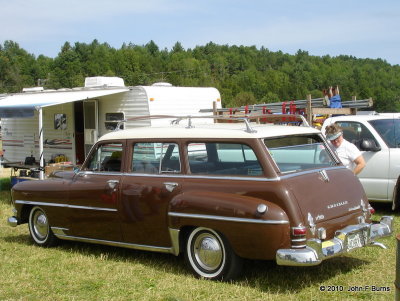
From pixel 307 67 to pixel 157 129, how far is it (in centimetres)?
7662

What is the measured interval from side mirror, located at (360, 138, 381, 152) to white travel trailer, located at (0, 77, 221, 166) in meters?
4.55

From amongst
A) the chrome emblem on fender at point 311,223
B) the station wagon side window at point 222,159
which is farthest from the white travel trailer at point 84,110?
the chrome emblem on fender at point 311,223

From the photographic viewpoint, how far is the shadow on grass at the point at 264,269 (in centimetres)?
532

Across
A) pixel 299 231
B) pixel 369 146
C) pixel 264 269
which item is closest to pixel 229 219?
pixel 299 231

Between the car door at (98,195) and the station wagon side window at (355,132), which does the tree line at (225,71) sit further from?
the car door at (98,195)

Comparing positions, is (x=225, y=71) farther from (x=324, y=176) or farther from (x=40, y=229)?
(x=324, y=176)

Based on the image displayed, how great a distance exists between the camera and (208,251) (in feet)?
17.8

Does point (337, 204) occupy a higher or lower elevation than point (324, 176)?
lower

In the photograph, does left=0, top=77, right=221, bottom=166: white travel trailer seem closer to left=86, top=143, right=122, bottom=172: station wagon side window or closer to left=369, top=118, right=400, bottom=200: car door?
left=369, top=118, right=400, bottom=200: car door

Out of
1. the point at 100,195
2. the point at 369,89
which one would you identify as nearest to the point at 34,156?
the point at 100,195

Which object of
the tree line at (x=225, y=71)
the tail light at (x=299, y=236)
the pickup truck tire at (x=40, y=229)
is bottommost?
the pickup truck tire at (x=40, y=229)

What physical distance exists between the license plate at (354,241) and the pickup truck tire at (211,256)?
102cm

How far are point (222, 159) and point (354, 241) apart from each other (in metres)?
1.52

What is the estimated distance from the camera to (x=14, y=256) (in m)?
6.95
